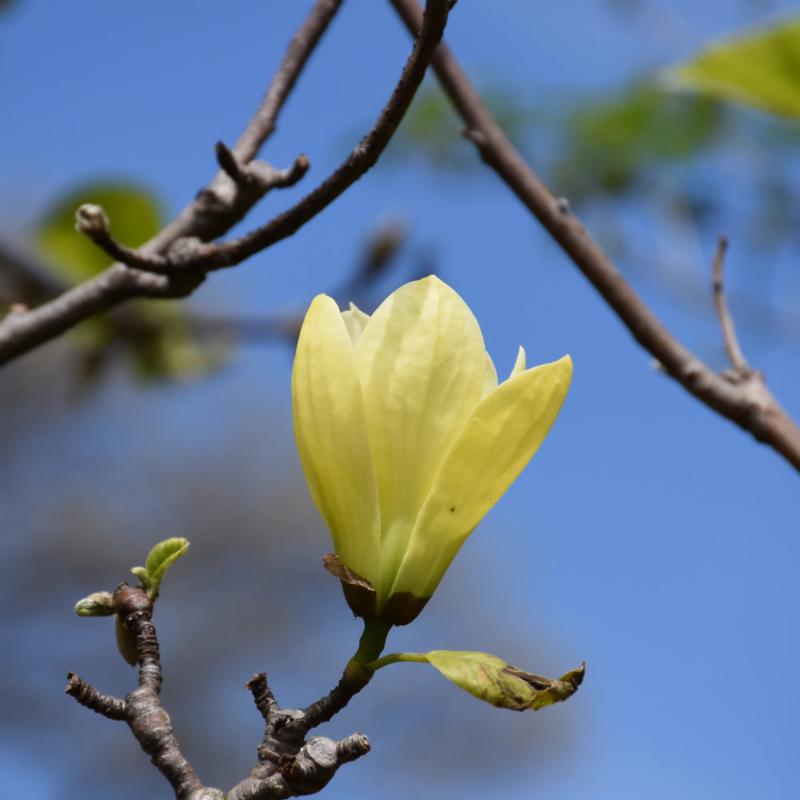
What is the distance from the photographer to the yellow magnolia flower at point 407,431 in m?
0.48

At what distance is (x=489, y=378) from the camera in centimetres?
52

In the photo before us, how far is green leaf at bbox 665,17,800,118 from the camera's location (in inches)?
30.1

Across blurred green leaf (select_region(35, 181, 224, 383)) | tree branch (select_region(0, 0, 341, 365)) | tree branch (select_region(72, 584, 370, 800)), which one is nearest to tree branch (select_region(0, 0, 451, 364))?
tree branch (select_region(0, 0, 341, 365))

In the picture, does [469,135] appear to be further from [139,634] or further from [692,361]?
[139,634]

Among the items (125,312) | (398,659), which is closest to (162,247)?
(398,659)

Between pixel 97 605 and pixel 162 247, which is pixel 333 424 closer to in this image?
pixel 97 605

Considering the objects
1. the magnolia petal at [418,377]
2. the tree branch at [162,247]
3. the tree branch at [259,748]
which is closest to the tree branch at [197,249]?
the tree branch at [162,247]

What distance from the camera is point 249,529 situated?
9.11 metres

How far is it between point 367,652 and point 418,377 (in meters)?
0.12

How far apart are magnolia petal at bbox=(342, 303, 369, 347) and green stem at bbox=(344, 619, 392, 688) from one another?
0.13 m

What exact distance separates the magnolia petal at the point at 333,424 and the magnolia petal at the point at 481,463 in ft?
0.08

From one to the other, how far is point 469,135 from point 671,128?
9.41 ft

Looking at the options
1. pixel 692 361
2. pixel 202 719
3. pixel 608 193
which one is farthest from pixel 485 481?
pixel 202 719

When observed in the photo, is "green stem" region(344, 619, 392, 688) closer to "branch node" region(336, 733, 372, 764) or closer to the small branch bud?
"branch node" region(336, 733, 372, 764)
